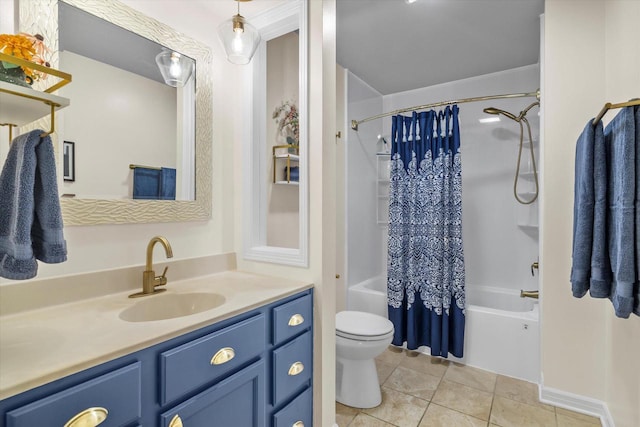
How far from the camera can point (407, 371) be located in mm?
2416

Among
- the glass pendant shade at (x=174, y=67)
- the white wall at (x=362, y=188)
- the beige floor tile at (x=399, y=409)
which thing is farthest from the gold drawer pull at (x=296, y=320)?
the white wall at (x=362, y=188)

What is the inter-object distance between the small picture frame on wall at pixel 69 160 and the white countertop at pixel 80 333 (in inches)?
19.4

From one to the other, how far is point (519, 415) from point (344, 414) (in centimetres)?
105

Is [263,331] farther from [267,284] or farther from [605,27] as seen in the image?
[605,27]

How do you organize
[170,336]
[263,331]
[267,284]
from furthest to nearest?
[267,284] → [263,331] → [170,336]

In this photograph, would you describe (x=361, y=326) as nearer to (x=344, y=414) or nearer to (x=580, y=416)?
(x=344, y=414)

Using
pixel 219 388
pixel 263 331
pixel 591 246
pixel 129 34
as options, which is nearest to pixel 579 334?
pixel 591 246

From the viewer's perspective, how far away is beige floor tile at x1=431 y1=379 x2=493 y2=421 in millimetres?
1938

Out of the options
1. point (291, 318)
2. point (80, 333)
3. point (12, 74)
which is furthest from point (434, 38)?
point (80, 333)

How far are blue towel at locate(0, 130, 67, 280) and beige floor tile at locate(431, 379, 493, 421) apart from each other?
2.20 metres

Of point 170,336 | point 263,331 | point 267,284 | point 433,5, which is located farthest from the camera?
point 433,5

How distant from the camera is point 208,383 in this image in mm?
1040

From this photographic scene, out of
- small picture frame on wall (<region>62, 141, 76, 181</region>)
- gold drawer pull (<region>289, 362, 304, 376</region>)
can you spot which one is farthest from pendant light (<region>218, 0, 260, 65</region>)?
gold drawer pull (<region>289, 362, 304, 376</region>)

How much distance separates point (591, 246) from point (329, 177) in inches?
44.9
